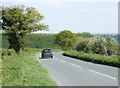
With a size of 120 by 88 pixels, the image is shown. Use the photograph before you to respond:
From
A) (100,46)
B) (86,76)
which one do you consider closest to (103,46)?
(100,46)

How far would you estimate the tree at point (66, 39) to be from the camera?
96.8 metres

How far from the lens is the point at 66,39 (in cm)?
9675

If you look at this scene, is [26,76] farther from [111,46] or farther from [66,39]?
[66,39]

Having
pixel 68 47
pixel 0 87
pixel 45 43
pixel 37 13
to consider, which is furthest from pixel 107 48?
pixel 45 43

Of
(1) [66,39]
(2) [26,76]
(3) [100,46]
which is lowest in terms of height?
(2) [26,76]

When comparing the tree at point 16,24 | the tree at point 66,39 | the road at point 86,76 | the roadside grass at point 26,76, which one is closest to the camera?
the roadside grass at point 26,76

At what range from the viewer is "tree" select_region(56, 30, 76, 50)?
96750 mm

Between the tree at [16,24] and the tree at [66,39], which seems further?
the tree at [66,39]

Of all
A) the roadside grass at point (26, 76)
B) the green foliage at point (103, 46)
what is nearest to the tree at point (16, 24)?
the green foliage at point (103, 46)

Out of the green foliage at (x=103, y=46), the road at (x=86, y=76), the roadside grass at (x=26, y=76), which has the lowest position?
the road at (x=86, y=76)

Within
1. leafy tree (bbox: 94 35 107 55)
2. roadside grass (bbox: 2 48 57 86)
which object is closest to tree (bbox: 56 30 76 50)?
leafy tree (bbox: 94 35 107 55)

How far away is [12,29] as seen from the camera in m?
36.2

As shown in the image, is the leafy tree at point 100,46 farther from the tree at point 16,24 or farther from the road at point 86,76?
the road at point 86,76

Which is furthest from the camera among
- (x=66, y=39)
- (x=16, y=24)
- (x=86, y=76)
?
(x=66, y=39)
